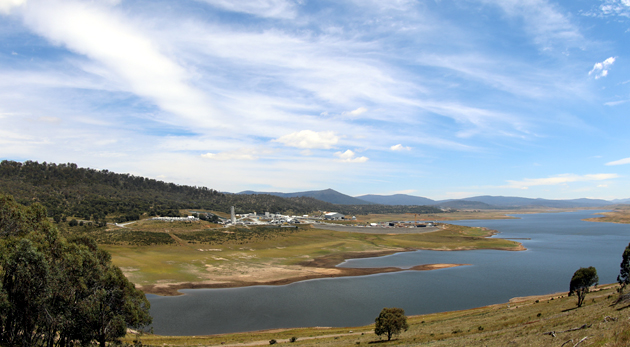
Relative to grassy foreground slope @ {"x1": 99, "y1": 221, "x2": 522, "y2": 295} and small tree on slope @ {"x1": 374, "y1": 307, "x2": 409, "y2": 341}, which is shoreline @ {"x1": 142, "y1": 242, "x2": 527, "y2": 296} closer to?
grassy foreground slope @ {"x1": 99, "y1": 221, "x2": 522, "y2": 295}

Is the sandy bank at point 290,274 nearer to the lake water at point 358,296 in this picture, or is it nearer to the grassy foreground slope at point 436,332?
the lake water at point 358,296

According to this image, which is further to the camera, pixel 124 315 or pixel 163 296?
pixel 163 296

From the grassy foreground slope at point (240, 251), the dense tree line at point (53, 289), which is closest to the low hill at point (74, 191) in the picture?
the grassy foreground slope at point (240, 251)

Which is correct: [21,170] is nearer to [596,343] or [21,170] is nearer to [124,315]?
[124,315]

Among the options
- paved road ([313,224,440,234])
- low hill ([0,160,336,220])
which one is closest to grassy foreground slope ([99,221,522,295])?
paved road ([313,224,440,234])

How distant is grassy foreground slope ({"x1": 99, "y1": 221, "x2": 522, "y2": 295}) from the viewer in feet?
216

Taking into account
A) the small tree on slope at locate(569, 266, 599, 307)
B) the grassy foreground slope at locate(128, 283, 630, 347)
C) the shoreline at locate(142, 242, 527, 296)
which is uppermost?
the small tree on slope at locate(569, 266, 599, 307)

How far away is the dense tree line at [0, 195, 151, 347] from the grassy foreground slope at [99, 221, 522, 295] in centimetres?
3479

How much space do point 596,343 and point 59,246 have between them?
31.4 metres

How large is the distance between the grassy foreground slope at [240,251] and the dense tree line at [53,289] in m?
34.8

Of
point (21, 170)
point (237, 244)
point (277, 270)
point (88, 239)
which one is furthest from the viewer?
point (21, 170)

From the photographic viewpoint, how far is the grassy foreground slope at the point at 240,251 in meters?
65.7

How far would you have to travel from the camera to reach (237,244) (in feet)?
337

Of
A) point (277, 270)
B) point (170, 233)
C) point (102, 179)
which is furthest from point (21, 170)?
point (277, 270)
